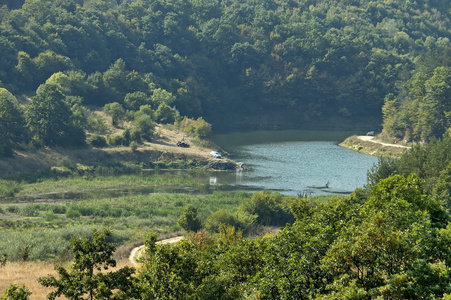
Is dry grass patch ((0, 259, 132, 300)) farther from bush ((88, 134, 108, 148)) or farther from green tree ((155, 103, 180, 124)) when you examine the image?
green tree ((155, 103, 180, 124))

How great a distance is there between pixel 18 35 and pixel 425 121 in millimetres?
111668

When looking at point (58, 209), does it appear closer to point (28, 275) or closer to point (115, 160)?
point (28, 275)

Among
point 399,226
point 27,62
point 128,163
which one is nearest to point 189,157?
point 128,163

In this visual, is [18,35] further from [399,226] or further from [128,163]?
[399,226]

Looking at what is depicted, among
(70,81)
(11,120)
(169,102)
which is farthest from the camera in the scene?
(169,102)

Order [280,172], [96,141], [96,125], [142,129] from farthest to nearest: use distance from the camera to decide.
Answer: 1. [96,125]
2. [142,129]
3. [96,141]
4. [280,172]

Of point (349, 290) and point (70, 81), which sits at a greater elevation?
point (70, 81)

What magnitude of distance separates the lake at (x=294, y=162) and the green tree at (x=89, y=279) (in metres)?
75.3

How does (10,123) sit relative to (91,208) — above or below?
above

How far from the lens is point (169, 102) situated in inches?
7047

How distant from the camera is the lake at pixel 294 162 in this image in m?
117

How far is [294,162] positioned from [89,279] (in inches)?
4356

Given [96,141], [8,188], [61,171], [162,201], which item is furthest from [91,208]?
[96,141]

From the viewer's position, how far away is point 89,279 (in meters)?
32.5
